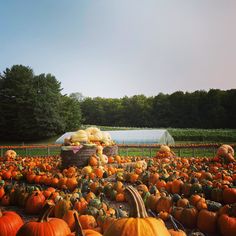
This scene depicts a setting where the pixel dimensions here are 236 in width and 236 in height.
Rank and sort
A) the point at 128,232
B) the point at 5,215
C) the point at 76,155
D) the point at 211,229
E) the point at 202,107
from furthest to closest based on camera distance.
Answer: the point at 202,107 < the point at 76,155 < the point at 211,229 < the point at 5,215 < the point at 128,232

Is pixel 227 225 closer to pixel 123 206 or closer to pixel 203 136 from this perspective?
pixel 123 206

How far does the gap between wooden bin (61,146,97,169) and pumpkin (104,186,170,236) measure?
829cm

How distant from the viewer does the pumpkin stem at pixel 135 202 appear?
6.46ft

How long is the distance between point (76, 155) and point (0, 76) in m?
47.3

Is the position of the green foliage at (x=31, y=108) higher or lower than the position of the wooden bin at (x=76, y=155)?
higher

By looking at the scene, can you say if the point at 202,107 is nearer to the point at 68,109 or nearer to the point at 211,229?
the point at 68,109

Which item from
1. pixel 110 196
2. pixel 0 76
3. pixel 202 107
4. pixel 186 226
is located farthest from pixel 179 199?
pixel 202 107

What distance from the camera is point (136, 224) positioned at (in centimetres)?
196

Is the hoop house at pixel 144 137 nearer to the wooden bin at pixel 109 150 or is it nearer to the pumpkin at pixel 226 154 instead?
the wooden bin at pixel 109 150

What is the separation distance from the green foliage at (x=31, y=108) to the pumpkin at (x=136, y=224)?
4456 cm

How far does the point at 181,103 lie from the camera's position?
72.1 metres

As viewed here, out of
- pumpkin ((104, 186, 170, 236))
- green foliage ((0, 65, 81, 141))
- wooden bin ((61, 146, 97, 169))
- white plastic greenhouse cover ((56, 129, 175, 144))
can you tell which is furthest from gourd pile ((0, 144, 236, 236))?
green foliage ((0, 65, 81, 141))

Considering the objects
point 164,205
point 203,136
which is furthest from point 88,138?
point 203,136

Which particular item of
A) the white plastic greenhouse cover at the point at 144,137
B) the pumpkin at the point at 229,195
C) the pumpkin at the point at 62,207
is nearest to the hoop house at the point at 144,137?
the white plastic greenhouse cover at the point at 144,137
